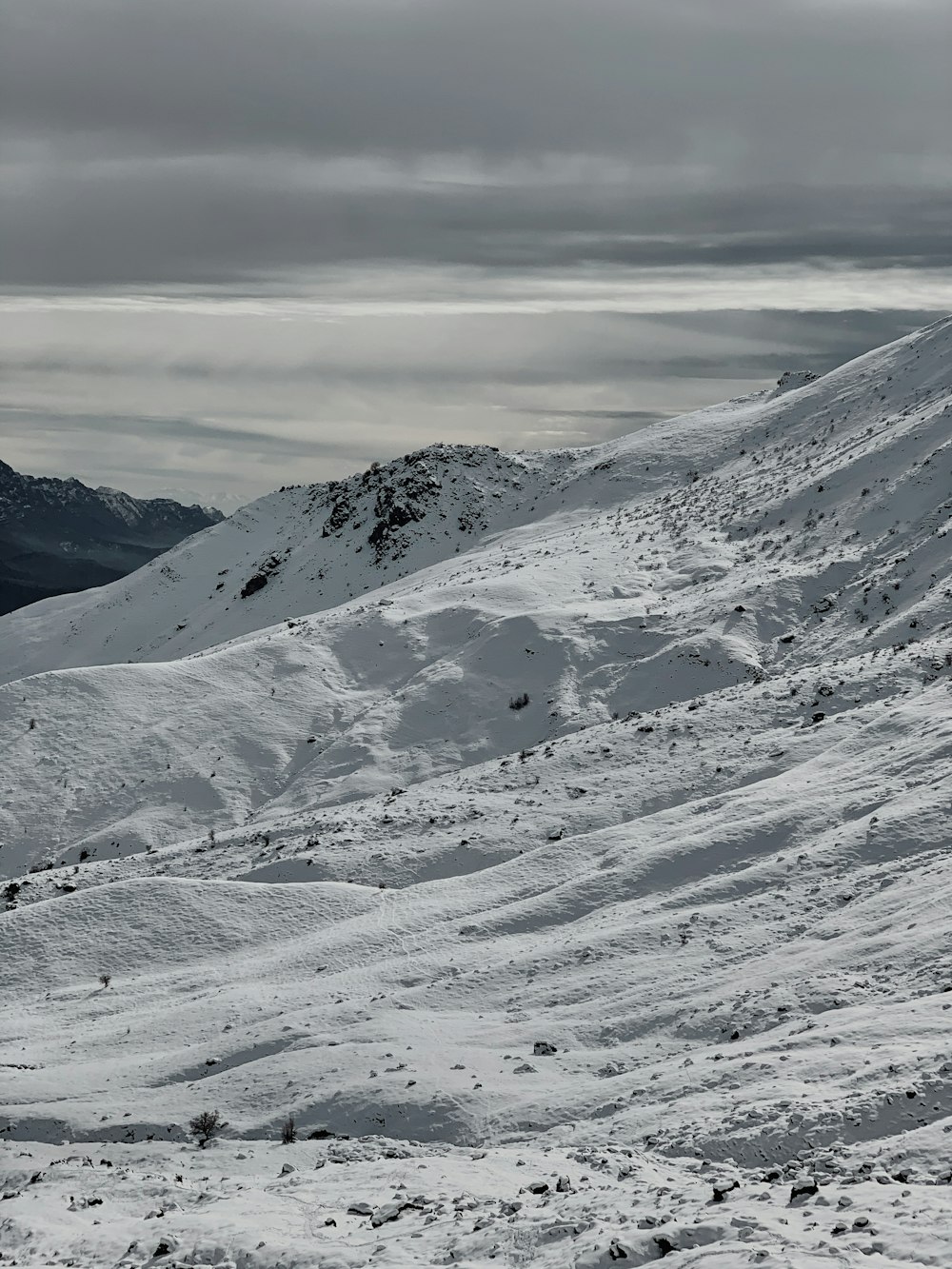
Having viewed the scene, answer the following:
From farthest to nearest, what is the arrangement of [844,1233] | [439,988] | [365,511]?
[365,511] → [439,988] → [844,1233]

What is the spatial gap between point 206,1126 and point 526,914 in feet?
28.3

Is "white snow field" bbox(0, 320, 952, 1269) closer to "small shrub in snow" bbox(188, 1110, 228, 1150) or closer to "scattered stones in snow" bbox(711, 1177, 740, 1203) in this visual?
"scattered stones in snow" bbox(711, 1177, 740, 1203)

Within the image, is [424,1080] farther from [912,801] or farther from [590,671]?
[590,671]

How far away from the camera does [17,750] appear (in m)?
37.4

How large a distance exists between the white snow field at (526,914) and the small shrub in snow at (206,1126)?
0.85ft

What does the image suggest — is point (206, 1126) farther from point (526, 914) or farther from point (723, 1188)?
point (723, 1188)

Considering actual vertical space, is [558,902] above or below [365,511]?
below

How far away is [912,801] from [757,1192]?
13.2m

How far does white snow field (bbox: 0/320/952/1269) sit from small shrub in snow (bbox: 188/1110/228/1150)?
0.85 feet

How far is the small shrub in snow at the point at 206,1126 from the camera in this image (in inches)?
638

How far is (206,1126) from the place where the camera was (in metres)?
16.3

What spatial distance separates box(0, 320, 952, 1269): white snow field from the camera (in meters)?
12.3

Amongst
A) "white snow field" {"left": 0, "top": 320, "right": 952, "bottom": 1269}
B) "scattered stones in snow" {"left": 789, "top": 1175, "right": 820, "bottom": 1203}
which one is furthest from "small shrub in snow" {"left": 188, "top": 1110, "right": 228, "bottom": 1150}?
"scattered stones in snow" {"left": 789, "top": 1175, "right": 820, "bottom": 1203}

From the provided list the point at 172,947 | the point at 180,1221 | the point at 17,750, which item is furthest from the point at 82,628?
the point at 180,1221
